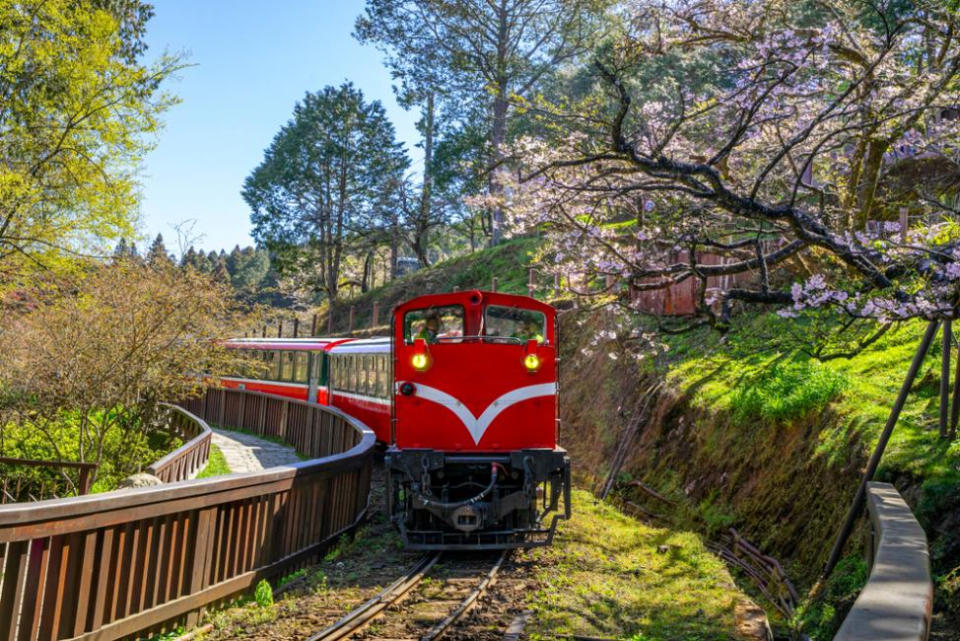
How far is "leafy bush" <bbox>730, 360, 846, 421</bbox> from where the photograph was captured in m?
11.0

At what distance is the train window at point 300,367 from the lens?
951 inches

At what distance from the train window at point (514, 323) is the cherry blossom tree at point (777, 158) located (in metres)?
1.14

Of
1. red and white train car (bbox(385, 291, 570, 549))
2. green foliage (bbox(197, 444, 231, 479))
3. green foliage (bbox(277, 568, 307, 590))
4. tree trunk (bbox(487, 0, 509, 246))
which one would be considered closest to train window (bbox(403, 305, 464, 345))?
red and white train car (bbox(385, 291, 570, 549))

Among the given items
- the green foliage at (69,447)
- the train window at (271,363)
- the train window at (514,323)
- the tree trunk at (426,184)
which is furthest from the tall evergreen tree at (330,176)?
the train window at (514,323)

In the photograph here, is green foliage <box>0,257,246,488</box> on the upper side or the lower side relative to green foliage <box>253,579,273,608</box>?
upper

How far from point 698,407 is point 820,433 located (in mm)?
3456

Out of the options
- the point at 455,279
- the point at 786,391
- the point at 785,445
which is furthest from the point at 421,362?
the point at 455,279

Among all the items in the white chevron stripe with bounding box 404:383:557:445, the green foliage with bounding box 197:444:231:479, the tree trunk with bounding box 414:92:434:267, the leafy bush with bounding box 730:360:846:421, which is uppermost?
the tree trunk with bounding box 414:92:434:267

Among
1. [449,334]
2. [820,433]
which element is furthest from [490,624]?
[820,433]

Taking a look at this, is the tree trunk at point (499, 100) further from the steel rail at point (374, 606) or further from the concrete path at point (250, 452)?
the steel rail at point (374, 606)

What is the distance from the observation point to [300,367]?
2452 centimetres

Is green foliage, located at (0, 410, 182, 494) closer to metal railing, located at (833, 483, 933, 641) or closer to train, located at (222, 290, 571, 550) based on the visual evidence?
train, located at (222, 290, 571, 550)

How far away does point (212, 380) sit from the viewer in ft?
61.9

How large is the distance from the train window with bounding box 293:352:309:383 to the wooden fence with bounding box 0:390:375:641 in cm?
1495
